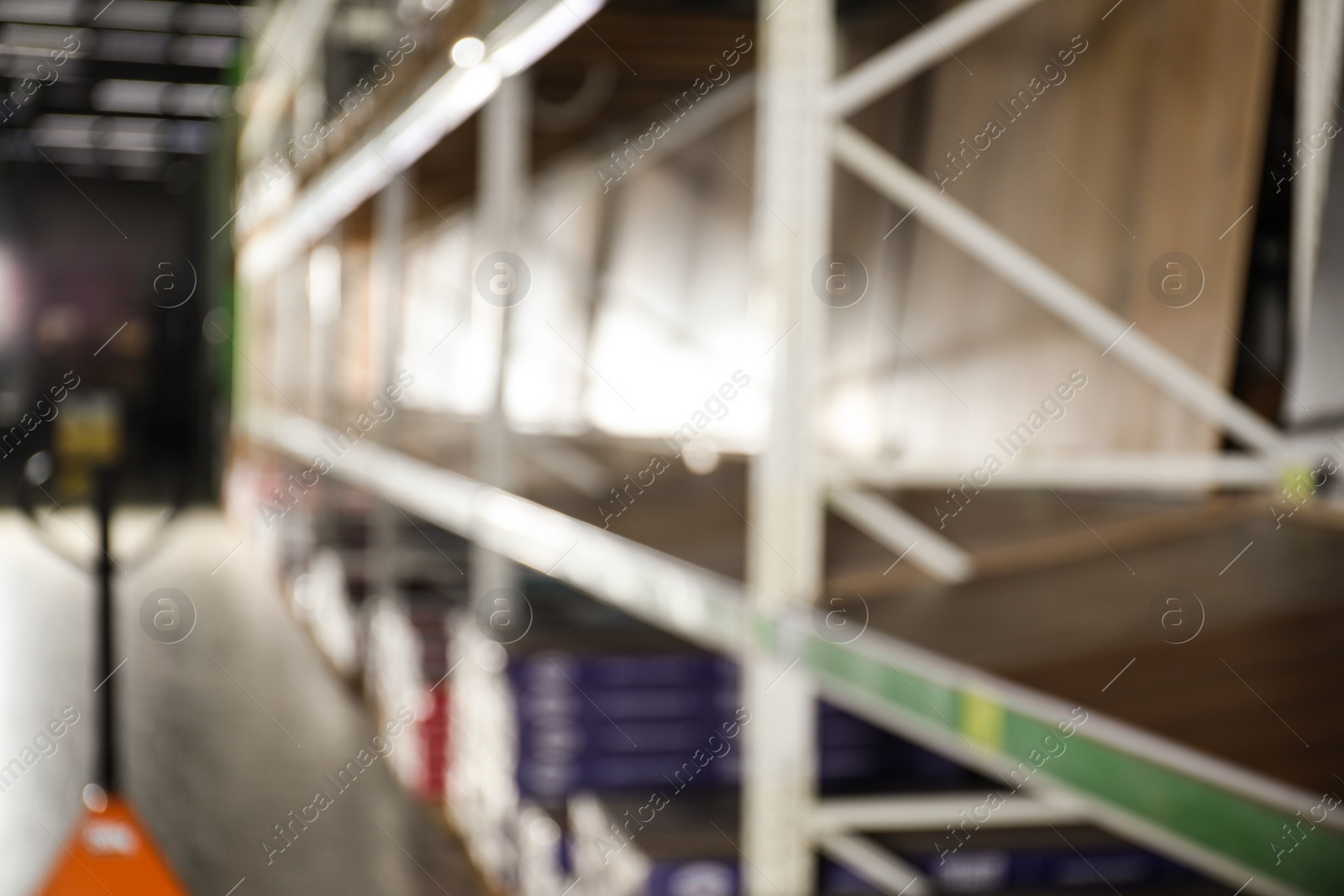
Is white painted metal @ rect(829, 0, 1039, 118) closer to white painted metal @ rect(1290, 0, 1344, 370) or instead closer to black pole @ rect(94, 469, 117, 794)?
white painted metal @ rect(1290, 0, 1344, 370)

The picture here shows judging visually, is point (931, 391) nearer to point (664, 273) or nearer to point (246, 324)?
point (664, 273)

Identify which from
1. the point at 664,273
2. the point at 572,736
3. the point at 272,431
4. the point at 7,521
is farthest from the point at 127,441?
the point at 572,736

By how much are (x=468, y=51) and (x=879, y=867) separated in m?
1.68

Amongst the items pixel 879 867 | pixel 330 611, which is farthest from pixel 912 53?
pixel 330 611

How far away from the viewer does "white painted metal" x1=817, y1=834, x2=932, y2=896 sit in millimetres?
1807

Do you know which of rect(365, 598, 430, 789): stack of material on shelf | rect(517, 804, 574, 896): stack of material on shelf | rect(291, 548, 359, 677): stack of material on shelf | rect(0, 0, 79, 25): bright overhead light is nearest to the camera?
rect(517, 804, 574, 896): stack of material on shelf

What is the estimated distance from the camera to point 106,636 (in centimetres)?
197

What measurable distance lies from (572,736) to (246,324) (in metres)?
9.03

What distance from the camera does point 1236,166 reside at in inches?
61.7

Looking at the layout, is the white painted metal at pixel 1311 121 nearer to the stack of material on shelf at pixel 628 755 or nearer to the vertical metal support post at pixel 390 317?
the stack of material on shelf at pixel 628 755

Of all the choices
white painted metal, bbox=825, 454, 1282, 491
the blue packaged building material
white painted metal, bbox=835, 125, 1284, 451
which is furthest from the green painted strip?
the blue packaged building material

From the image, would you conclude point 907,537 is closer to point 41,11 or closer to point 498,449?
point 498,449

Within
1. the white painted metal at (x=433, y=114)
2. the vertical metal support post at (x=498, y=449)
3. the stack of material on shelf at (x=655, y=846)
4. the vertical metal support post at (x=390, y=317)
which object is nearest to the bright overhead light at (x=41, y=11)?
the white painted metal at (x=433, y=114)

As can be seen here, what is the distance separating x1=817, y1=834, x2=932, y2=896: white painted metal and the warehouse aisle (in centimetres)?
124
